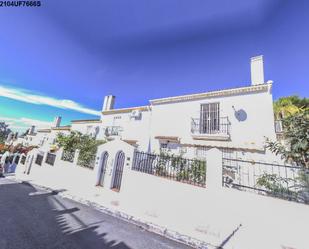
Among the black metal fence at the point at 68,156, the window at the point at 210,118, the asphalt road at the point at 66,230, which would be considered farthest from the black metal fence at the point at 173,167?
the window at the point at 210,118

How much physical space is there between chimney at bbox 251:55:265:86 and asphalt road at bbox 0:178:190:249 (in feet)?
46.1

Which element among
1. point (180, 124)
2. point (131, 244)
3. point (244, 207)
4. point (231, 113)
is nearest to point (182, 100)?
point (180, 124)

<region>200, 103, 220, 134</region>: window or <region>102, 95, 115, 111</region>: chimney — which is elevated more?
<region>102, 95, 115, 111</region>: chimney

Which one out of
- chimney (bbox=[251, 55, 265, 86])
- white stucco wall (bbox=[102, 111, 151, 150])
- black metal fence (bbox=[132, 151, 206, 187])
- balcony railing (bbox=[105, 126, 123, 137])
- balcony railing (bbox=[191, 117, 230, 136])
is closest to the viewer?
black metal fence (bbox=[132, 151, 206, 187])

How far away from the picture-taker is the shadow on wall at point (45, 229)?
437 cm

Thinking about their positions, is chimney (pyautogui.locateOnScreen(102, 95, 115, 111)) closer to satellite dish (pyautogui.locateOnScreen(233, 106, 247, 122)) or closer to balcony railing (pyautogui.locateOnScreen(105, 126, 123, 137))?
balcony railing (pyautogui.locateOnScreen(105, 126, 123, 137))

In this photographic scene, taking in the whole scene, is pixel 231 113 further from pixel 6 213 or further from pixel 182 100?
pixel 6 213

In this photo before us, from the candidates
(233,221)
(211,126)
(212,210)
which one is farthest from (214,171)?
(211,126)

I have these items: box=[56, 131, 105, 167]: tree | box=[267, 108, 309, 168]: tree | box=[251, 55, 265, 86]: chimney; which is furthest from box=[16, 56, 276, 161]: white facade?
box=[56, 131, 105, 167]: tree

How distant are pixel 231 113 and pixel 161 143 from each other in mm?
7418

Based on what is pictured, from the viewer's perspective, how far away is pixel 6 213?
20.7 ft

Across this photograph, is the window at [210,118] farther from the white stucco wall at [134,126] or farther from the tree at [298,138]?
the tree at [298,138]

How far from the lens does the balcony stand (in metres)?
13.4

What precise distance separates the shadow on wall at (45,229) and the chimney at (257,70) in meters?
15.2
